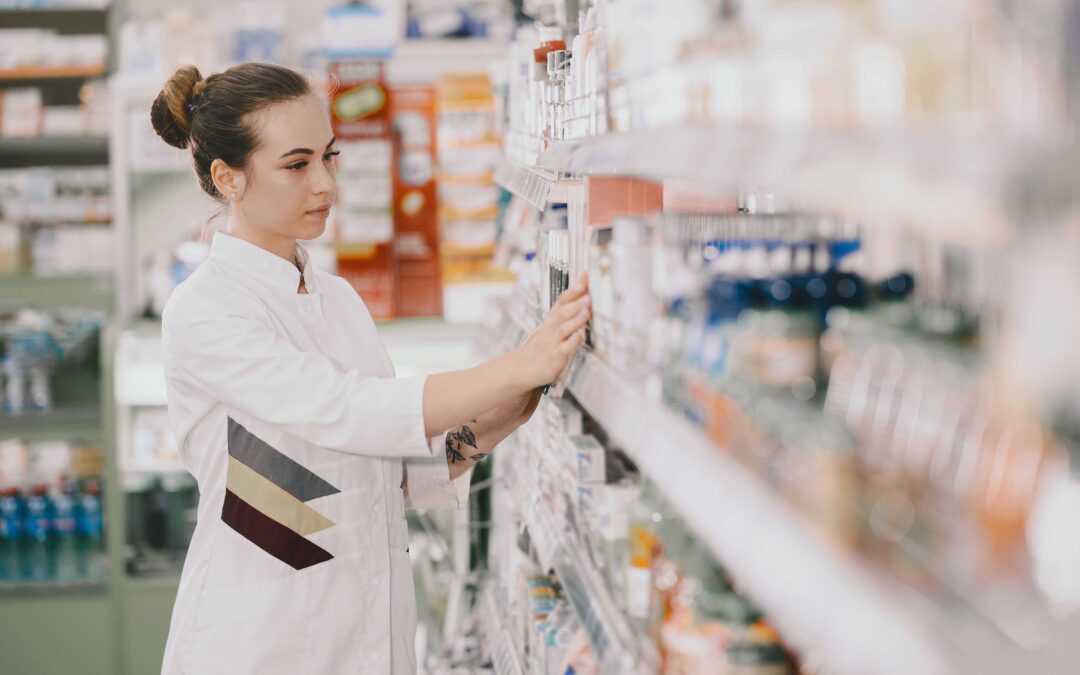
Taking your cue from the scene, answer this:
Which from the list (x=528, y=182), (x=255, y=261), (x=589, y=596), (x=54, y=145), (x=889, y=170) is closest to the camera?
(x=889, y=170)

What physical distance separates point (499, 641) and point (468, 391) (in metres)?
1.15

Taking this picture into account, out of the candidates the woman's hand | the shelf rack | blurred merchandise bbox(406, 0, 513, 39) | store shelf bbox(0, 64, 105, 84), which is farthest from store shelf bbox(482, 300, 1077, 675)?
store shelf bbox(0, 64, 105, 84)

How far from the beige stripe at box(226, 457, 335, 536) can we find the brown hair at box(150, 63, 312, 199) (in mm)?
541

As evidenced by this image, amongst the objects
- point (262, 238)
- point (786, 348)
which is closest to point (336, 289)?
point (262, 238)

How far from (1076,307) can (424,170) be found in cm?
436

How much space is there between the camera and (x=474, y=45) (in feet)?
16.1

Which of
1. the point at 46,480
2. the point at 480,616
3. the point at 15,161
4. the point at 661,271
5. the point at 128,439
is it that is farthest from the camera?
the point at 15,161

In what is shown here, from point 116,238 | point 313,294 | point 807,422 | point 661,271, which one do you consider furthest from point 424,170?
point 807,422

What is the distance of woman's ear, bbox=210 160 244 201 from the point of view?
2189mm

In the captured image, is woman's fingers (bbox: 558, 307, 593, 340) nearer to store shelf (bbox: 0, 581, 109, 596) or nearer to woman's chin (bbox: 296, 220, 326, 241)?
woman's chin (bbox: 296, 220, 326, 241)

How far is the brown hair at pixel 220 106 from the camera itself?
2160mm

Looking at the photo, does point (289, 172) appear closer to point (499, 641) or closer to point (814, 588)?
point (499, 641)

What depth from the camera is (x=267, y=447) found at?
2.12m

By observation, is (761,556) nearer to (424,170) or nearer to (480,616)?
(480,616)
